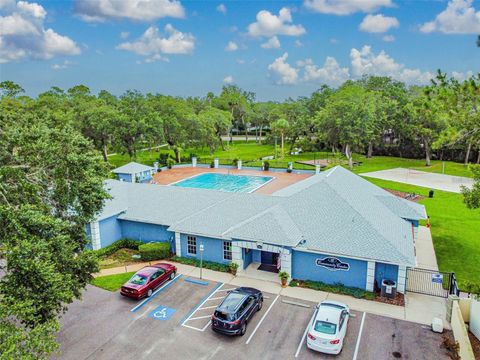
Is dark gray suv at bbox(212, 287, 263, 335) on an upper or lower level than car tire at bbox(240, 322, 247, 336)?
upper

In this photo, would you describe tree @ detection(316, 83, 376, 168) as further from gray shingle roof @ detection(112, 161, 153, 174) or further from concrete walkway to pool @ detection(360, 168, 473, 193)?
gray shingle roof @ detection(112, 161, 153, 174)

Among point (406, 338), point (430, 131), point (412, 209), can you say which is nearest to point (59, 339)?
point (406, 338)

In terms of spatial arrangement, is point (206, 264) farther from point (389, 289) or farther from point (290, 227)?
point (389, 289)

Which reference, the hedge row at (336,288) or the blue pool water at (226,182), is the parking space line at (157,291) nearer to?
the hedge row at (336,288)

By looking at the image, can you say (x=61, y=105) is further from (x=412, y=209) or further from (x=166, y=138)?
(x=412, y=209)

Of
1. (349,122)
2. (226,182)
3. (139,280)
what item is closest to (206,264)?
(139,280)

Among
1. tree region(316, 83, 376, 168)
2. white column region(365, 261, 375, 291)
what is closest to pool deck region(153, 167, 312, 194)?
tree region(316, 83, 376, 168)

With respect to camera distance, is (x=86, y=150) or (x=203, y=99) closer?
(x=86, y=150)

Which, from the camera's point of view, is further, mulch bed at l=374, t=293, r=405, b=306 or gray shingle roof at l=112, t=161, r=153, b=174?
gray shingle roof at l=112, t=161, r=153, b=174

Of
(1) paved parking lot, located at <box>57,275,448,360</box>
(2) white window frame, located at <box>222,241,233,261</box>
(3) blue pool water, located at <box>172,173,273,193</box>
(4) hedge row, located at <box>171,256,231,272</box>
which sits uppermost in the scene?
(2) white window frame, located at <box>222,241,233,261</box>
